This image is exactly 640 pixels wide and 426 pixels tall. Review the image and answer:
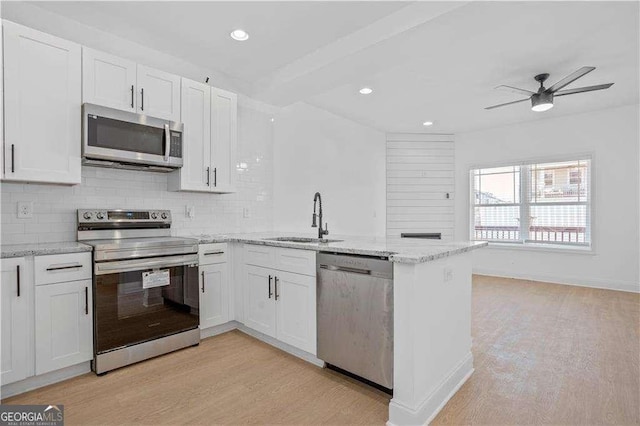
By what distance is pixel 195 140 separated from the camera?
3176mm

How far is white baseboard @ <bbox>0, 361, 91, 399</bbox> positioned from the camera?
6.88 feet

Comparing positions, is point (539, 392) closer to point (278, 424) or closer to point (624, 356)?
point (624, 356)

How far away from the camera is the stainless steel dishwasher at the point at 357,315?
1.99m

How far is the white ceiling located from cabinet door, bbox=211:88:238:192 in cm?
41

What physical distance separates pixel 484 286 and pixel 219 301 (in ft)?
14.1

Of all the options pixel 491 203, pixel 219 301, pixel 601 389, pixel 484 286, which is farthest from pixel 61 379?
pixel 491 203

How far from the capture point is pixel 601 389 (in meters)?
2.20

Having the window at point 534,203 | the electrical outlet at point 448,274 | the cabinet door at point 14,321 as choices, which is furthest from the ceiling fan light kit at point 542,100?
the cabinet door at point 14,321

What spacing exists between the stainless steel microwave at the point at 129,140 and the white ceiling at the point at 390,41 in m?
0.81

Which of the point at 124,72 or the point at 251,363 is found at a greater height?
the point at 124,72

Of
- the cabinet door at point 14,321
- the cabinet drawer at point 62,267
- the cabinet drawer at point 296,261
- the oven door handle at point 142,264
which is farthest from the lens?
the cabinet drawer at point 296,261

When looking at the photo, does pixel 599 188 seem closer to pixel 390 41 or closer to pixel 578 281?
pixel 578 281

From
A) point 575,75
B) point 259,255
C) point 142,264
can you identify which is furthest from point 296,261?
point 575,75

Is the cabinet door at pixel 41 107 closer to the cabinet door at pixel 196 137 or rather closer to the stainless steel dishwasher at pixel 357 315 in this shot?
the cabinet door at pixel 196 137
